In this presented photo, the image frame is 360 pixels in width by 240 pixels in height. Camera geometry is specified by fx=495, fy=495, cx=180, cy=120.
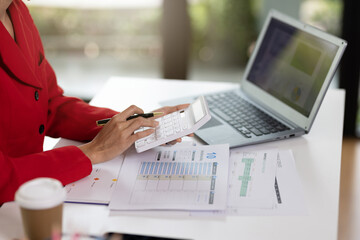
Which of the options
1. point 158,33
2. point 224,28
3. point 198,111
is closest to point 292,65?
point 198,111

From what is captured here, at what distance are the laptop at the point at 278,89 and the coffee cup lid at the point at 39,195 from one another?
59 centimetres

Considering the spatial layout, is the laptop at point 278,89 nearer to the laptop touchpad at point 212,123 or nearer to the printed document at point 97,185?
the laptop touchpad at point 212,123

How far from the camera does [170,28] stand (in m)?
3.09

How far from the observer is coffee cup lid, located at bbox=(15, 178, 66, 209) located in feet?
2.82

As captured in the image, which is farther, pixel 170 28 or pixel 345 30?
pixel 170 28

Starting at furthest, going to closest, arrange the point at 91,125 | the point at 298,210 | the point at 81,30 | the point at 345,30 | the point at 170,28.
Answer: the point at 81,30
the point at 170,28
the point at 345,30
the point at 91,125
the point at 298,210

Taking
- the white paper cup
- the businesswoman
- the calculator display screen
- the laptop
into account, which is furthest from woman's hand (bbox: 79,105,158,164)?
the white paper cup

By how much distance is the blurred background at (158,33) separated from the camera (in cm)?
305

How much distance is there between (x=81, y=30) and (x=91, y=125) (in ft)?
6.51

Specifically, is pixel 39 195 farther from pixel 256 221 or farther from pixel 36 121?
pixel 36 121

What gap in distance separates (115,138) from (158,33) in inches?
79.9

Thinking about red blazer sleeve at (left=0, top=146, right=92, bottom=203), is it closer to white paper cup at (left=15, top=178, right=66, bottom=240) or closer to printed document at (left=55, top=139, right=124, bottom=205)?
printed document at (left=55, top=139, right=124, bottom=205)

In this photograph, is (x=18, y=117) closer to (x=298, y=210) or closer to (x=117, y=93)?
(x=117, y=93)

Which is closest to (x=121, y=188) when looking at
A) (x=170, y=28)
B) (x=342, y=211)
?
(x=342, y=211)
